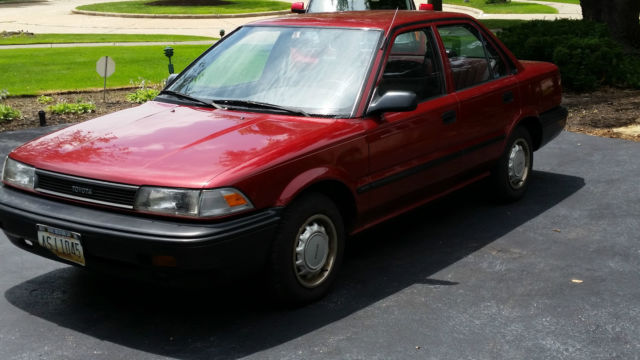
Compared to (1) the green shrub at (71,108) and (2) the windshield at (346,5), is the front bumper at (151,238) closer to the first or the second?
(1) the green shrub at (71,108)

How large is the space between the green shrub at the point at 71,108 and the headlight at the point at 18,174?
6991mm

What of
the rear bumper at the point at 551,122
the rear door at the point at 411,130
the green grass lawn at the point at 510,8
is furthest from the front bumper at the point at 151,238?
the green grass lawn at the point at 510,8

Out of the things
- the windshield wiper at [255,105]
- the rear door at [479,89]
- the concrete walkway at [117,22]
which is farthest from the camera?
the concrete walkway at [117,22]

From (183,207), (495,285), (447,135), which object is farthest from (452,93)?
(183,207)

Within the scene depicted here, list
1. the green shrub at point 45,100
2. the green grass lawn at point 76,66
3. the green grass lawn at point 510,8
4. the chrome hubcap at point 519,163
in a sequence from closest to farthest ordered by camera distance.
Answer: the chrome hubcap at point 519,163, the green shrub at point 45,100, the green grass lawn at point 76,66, the green grass lawn at point 510,8

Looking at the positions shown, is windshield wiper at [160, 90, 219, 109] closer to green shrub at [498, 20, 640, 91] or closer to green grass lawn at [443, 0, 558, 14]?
green shrub at [498, 20, 640, 91]

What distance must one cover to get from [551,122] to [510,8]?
3121 cm

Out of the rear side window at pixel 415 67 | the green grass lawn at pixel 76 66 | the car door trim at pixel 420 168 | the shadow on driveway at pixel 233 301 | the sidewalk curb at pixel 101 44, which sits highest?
the rear side window at pixel 415 67

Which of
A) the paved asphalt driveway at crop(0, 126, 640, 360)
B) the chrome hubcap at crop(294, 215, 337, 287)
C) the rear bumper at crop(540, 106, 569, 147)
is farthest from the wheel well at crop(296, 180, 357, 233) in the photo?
the rear bumper at crop(540, 106, 569, 147)

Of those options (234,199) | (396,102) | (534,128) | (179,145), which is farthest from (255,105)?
(534,128)

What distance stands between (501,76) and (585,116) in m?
4.25

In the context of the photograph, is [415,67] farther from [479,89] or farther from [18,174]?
[18,174]

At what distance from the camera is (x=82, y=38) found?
2583cm

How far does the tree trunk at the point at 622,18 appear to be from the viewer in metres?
15.0
